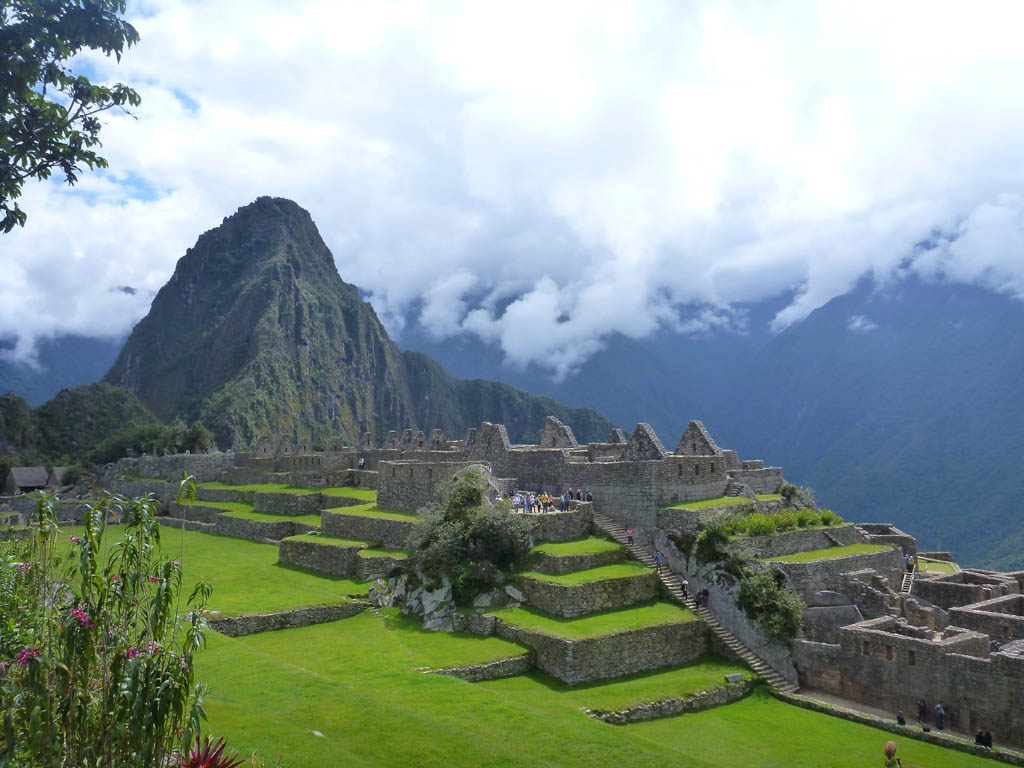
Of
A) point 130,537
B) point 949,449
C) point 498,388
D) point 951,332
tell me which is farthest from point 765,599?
point 498,388

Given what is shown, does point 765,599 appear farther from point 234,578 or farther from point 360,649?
point 234,578

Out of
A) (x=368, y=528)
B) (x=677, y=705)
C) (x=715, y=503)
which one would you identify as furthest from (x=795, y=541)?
(x=368, y=528)

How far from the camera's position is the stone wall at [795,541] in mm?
20812

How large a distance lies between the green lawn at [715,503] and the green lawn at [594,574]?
246 centimetres

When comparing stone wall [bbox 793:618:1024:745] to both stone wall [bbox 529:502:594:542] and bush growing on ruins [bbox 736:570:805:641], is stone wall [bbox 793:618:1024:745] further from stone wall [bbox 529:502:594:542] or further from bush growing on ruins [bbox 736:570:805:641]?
stone wall [bbox 529:502:594:542]

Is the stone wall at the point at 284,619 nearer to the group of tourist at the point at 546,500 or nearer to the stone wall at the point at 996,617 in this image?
the group of tourist at the point at 546,500

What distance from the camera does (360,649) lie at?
18219 millimetres

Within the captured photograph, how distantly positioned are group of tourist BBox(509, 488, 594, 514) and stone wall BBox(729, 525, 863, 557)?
5.73 metres

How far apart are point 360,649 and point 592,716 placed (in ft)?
20.2

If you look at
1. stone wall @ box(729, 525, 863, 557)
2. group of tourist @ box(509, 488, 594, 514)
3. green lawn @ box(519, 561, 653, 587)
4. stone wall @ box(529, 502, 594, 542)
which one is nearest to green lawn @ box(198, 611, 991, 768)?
green lawn @ box(519, 561, 653, 587)

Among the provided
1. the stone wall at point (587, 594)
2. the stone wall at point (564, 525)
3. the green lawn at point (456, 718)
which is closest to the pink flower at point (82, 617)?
the green lawn at point (456, 718)

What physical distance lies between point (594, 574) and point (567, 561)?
0.87 m

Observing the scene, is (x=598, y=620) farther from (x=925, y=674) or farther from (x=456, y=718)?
(x=925, y=674)

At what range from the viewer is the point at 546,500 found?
990 inches
